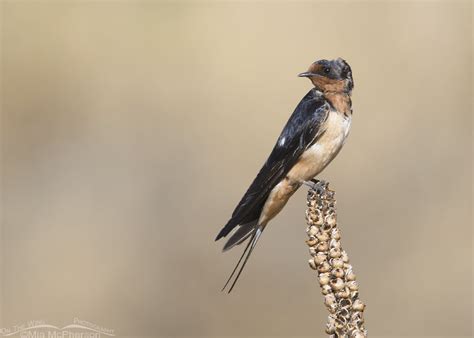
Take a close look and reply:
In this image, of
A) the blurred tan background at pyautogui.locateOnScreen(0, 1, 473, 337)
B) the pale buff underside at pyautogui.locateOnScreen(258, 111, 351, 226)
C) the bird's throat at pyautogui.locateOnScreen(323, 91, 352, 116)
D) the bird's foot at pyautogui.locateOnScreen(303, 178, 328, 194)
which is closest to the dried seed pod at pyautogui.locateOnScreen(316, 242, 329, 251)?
the bird's foot at pyautogui.locateOnScreen(303, 178, 328, 194)

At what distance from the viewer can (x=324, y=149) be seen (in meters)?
4.09

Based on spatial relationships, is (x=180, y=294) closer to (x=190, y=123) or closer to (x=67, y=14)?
(x=190, y=123)

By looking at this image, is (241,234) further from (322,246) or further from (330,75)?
(322,246)

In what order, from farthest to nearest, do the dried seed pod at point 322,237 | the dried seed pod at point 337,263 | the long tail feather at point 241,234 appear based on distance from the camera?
the long tail feather at point 241,234 → the dried seed pod at point 322,237 → the dried seed pod at point 337,263

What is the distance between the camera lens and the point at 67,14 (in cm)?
816

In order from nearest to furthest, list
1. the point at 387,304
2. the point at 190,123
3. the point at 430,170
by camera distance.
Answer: the point at 387,304, the point at 430,170, the point at 190,123

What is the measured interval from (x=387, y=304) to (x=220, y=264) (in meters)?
1.33

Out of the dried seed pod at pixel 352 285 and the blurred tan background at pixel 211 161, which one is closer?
the dried seed pod at pixel 352 285

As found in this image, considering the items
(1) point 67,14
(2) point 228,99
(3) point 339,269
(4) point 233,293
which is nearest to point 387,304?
(4) point 233,293

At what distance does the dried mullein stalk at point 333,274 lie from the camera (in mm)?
2473

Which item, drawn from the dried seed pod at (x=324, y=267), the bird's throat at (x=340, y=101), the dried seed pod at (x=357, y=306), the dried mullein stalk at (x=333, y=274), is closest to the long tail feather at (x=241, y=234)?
the bird's throat at (x=340, y=101)

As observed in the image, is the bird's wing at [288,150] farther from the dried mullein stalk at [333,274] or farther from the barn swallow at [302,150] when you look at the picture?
the dried mullein stalk at [333,274]

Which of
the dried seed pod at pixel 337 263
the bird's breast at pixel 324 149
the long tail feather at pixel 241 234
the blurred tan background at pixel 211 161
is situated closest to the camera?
the dried seed pod at pixel 337 263

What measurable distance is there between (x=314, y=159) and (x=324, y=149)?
0.07 m
